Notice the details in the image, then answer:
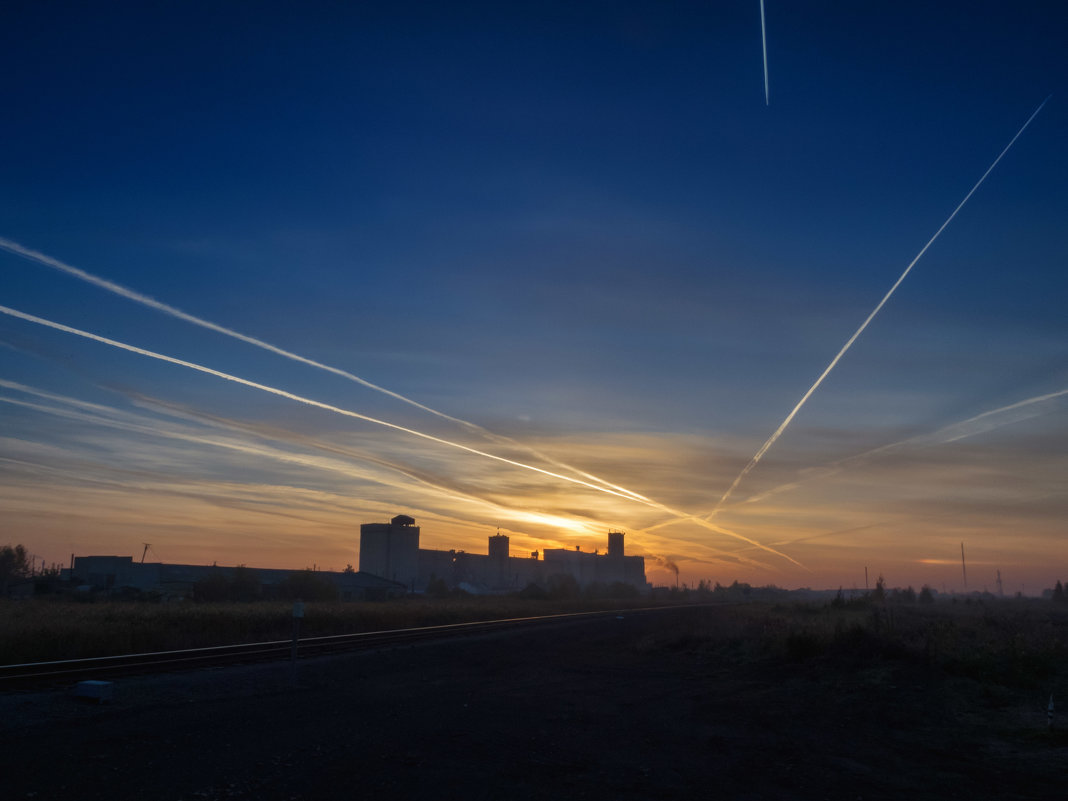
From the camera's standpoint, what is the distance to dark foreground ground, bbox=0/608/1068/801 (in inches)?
404

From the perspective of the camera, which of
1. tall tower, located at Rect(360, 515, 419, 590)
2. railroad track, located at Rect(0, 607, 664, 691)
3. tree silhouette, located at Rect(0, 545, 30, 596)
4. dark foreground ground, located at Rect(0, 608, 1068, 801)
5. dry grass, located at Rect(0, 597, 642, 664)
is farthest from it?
tall tower, located at Rect(360, 515, 419, 590)

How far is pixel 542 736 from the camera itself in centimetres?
1356

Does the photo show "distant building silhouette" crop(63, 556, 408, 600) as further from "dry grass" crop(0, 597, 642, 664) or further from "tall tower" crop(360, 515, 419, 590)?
"dry grass" crop(0, 597, 642, 664)

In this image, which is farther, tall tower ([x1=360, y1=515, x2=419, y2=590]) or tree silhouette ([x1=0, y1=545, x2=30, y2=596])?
tall tower ([x1=360, y1=515, x2=419, y2=590])

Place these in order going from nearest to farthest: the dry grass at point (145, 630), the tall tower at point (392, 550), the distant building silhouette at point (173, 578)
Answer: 1. the dry grass at point (145, 630)
2. the distant building silhouette at point (173, 578)
3. the tall tower at point (392, 550)

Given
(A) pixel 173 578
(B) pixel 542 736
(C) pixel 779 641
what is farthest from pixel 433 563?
(B) pixel 542 736

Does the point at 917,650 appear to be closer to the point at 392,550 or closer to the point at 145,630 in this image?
the point at 145,630

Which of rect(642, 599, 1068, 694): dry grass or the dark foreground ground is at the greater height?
rect(642, 599, 1068, 694): dry grass

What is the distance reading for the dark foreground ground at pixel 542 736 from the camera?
33.7 ft

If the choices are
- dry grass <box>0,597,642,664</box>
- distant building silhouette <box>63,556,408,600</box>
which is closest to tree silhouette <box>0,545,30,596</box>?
distant building silhouette <box>63,556,408,600</box>

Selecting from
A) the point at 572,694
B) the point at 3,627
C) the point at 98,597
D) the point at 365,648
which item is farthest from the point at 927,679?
the point at 98,597

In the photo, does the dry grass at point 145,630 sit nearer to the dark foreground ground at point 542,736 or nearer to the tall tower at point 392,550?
the dark foreground ground at point 542,736

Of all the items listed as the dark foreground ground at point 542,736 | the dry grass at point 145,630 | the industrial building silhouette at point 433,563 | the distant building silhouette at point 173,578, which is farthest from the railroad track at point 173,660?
the industrial building silhouette at point 433,563

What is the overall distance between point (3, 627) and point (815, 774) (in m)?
31.1
